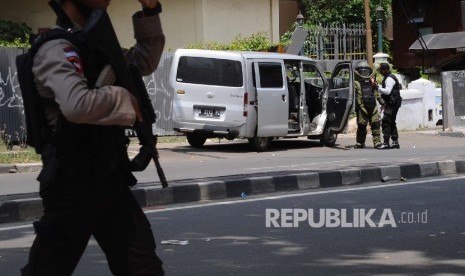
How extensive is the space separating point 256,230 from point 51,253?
460 cm

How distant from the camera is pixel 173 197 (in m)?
10.4

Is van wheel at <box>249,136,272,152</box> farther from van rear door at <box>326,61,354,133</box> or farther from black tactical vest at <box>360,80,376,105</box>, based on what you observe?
black tactical vest at <box>360,80,376,105</box>

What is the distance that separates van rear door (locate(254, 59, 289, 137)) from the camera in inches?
660

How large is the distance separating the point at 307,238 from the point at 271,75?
9.56 meters

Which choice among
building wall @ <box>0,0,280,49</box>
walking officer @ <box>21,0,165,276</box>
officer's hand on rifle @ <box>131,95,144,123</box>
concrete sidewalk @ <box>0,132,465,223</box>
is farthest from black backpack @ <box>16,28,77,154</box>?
building wall @ <box>0,0,280,49</box>

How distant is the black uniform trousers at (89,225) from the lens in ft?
11.9

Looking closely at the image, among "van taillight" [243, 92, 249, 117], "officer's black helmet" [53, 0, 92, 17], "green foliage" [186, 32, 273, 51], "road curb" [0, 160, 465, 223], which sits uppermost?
"green foliage" [186, 32, 273, 51]

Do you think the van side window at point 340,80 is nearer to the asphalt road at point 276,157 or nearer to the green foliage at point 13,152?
the asphalt road at point 276,157

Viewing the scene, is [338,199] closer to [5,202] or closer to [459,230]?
[459,230]

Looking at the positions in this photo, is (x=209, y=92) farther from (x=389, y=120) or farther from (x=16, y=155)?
(x=16, y=155)

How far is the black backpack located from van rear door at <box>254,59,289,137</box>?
13100mm

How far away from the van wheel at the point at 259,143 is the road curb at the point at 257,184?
4.38m

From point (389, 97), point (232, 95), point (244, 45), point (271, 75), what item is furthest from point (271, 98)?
point (244, 45)

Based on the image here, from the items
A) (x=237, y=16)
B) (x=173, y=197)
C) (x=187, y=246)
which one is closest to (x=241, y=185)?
(x=173, y=197)
